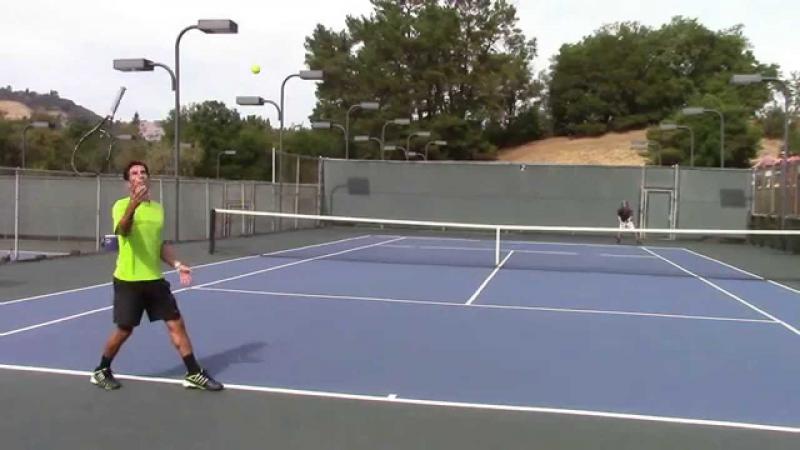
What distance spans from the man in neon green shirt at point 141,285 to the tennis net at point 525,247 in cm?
1034

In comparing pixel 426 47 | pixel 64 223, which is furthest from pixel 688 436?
pixel 426 47

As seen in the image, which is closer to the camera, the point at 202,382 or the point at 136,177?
the point at 136,177

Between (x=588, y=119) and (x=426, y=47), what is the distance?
2796cm

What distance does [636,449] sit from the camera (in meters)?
4.79

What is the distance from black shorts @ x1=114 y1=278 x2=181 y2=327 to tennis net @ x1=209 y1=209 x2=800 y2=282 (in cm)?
1035

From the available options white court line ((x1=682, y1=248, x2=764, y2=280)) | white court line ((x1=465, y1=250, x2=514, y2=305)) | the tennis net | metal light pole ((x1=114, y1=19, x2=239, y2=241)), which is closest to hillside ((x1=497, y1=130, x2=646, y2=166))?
the tennis net

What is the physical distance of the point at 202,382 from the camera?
5859mm

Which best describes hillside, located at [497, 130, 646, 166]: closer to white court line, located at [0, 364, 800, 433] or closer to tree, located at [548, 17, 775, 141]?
tree, located at [548, 17, 775, 141]

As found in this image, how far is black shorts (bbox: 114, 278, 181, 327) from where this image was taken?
5824 millimetres

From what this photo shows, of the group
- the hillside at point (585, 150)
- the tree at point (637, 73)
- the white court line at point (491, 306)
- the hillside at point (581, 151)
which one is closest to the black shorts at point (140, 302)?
the white court line at point (491, 306)

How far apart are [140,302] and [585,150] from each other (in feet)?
270

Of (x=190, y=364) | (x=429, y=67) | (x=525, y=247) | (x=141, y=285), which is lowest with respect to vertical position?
(x=525, y=247)

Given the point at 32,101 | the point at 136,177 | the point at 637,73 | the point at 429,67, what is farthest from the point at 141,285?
the point at 32,101

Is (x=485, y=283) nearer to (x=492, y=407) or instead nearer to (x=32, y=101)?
(x=492, y=407)
